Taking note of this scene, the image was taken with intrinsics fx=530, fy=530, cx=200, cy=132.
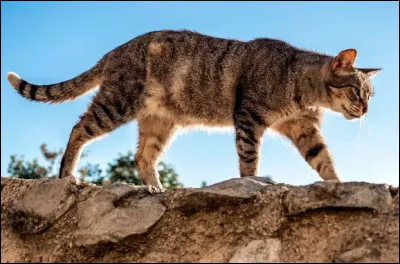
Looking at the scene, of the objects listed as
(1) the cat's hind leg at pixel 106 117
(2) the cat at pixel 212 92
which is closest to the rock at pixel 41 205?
(2) the cat at pixel 212 92

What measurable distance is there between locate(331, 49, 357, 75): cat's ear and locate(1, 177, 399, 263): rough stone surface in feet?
8.08

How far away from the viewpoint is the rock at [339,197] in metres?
3.73

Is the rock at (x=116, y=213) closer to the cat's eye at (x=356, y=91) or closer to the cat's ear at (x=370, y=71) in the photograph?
the cat's eye at (x=356, y=91)

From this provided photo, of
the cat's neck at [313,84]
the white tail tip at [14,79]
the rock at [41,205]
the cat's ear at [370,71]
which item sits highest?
the cat's ear at [370,71]

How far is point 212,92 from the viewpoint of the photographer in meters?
6.64

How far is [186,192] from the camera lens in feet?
14.0

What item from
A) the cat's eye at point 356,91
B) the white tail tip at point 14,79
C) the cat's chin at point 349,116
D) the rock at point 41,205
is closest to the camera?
the rock at point 41,205

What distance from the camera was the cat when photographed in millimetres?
6223

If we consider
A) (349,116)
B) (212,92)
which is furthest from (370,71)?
(212,92)

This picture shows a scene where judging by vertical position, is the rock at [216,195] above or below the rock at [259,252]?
above

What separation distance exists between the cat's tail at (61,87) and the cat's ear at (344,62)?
9.66 ft

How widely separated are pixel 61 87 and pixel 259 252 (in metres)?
4.02

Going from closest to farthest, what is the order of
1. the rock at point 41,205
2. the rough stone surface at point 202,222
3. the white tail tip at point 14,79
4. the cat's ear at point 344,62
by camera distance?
the rough stone surface at point 202,222, the rock at point 41,205, the cat's ear at point 344,62, the white tail tip at point 14,79

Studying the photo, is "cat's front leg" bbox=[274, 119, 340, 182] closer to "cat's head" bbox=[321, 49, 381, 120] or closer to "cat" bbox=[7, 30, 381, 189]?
"cat" bbox=[7, 30, 381, 189]
